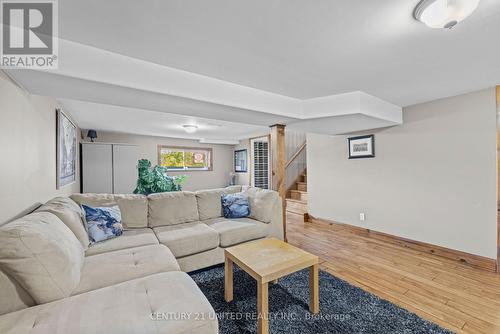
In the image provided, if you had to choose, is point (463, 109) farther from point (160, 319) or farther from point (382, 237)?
point (160, 319)

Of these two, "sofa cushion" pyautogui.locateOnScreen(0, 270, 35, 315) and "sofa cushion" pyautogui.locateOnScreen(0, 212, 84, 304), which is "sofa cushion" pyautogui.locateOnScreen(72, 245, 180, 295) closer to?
"sofa cushion" pyautogui.locateOnScreen(0, 212, 84, 304)

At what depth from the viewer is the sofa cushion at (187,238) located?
224 cm

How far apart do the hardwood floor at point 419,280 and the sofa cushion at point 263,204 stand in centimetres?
83

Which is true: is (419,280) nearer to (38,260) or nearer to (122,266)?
(122,266)

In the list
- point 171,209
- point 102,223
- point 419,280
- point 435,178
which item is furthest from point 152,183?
point 435,178

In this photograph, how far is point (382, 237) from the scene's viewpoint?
3406 millimetres

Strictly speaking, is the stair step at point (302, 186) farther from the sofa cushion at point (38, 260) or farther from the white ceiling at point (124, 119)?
the sofa cushion at point (38, 260)

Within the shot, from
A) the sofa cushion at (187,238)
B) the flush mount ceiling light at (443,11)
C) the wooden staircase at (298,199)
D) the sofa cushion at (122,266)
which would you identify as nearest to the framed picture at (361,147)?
the wooden staircase at (298,199)

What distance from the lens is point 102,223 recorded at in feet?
7.22

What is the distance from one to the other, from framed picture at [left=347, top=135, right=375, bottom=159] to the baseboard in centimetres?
127

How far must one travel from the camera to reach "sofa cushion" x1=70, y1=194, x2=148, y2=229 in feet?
8.18

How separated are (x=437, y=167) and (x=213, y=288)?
319cm

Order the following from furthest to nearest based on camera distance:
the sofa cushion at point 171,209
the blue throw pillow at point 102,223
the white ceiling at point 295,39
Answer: the sofa cushion at point 171,209 → the blue throw pillow at point 102,223 → the white ceiling at point 295,39

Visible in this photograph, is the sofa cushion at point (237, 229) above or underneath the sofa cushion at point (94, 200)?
underneath
